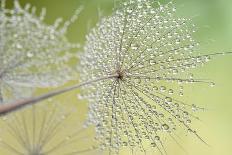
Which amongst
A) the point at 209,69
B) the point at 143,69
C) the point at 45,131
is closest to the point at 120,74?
the point at 143,69

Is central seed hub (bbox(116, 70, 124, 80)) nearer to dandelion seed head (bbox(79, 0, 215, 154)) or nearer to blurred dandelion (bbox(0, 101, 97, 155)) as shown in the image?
dandelion seed head (bbox(79, 0, 215, 154))

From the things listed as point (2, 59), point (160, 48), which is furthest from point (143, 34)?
point (2, 59)

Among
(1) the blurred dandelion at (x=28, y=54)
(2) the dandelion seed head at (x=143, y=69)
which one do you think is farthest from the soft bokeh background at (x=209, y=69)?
(2) the dandelion seed head at (x=143, y=69)

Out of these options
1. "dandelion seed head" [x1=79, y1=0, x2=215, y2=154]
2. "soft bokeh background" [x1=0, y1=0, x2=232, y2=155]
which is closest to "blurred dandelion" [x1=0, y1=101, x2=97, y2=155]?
"dandelion seed head" [x1=79, y1=0, x2=215, y2=154]

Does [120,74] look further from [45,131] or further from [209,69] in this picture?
[209,69]

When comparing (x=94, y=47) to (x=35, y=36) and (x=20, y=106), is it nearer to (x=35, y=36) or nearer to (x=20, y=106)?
(x=35, y=36)

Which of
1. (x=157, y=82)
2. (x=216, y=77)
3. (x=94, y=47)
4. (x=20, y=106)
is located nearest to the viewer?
(x=20, y=106)

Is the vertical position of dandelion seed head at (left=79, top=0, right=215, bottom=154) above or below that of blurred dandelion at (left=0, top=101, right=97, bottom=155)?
above
